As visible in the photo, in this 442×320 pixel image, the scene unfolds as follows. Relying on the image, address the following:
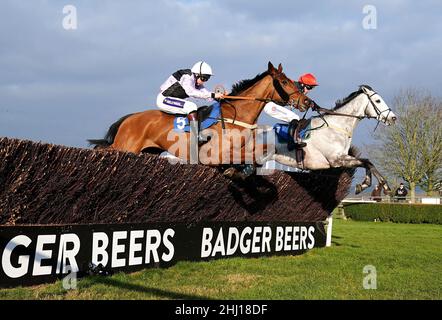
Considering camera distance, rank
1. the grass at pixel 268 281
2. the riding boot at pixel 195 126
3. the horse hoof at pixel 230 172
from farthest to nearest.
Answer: the riding boot at pixel 195 126
the horse hoof at pixel 230 172
the grass at pixel 268 281

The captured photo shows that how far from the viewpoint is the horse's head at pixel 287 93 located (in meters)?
8.16

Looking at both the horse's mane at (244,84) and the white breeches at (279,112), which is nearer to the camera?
the horse's mane at (244,84)

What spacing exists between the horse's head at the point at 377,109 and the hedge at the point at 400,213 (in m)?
12.8

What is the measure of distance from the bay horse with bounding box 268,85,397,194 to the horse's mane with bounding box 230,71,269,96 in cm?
184

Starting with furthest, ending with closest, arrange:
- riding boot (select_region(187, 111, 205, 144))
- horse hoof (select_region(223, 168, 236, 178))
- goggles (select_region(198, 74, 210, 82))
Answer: goggles (select_region(198, 74, 210, 82)) < riding boot (select_region(187, 111, 205, 144)) < horse hoof (select_region(223, 168, 236, 178))

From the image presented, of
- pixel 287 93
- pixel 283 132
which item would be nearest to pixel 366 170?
pixel 283 132

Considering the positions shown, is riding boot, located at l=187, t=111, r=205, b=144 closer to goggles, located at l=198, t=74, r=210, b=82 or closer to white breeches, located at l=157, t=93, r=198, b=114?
white breeches, located at l=157, t=93, r=198, b=114

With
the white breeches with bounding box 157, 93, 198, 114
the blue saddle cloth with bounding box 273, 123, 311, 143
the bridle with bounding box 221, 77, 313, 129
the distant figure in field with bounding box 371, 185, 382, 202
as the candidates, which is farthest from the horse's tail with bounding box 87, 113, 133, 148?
the distant figure in field with bounding box 371, 185, 382, 202

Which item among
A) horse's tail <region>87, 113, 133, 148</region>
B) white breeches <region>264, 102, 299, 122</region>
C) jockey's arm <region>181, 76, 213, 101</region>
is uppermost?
jockey's arm <region>181, 76, 213, 101</region>

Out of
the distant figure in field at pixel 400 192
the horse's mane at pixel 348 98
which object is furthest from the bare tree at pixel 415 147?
the horse's mane at pixel 348 98

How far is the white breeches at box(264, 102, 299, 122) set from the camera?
907cm

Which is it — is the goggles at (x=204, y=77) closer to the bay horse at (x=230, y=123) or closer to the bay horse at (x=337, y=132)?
the bay horse at (x=230, y=123)

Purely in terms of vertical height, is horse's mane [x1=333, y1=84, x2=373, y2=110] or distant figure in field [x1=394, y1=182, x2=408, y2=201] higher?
horse's mane [x1=333, y1=84, x2=373, y2=110]
